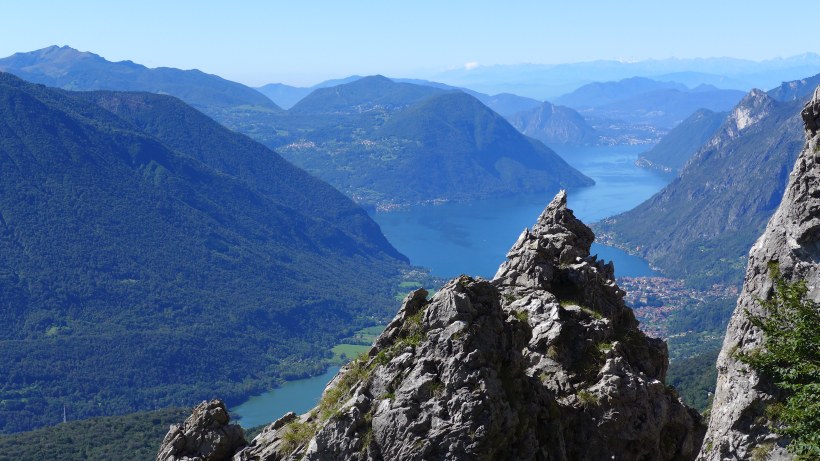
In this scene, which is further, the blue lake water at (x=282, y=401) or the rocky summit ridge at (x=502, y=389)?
the blue lake water at (x=282, y=401)

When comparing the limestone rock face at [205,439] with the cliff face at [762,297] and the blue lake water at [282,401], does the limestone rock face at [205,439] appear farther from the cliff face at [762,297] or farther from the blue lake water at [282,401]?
the blue lake water at [282,401]

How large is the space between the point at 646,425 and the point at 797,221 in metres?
6.23

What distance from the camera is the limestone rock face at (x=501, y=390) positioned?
1811 cm

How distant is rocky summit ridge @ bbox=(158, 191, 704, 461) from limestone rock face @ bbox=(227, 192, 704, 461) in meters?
0.03

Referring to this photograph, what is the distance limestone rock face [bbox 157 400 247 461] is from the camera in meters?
20.6

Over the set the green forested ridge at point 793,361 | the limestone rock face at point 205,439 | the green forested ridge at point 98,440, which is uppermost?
the green forested ridge at point 793,361

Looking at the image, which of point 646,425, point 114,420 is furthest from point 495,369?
point 114,420

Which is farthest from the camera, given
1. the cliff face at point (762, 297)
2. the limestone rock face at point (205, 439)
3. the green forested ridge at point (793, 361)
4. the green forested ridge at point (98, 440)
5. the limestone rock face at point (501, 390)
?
the green forested ridge at point (98, 440)

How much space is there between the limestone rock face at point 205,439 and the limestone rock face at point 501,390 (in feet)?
2.16

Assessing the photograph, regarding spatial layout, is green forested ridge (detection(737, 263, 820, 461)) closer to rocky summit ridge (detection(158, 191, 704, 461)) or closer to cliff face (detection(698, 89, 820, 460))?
cliff face (detection(698, 89, 820, 460))

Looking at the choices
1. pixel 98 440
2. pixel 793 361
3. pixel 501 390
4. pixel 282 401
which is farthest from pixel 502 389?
pixel 282 401

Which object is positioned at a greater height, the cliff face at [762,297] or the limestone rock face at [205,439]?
the cliff face at [762,297]

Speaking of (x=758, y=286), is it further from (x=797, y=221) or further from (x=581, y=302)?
(x=581, y=302)

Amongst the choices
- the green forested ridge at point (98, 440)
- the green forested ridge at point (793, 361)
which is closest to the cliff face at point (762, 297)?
the green forested ridge at point (793, 361)
